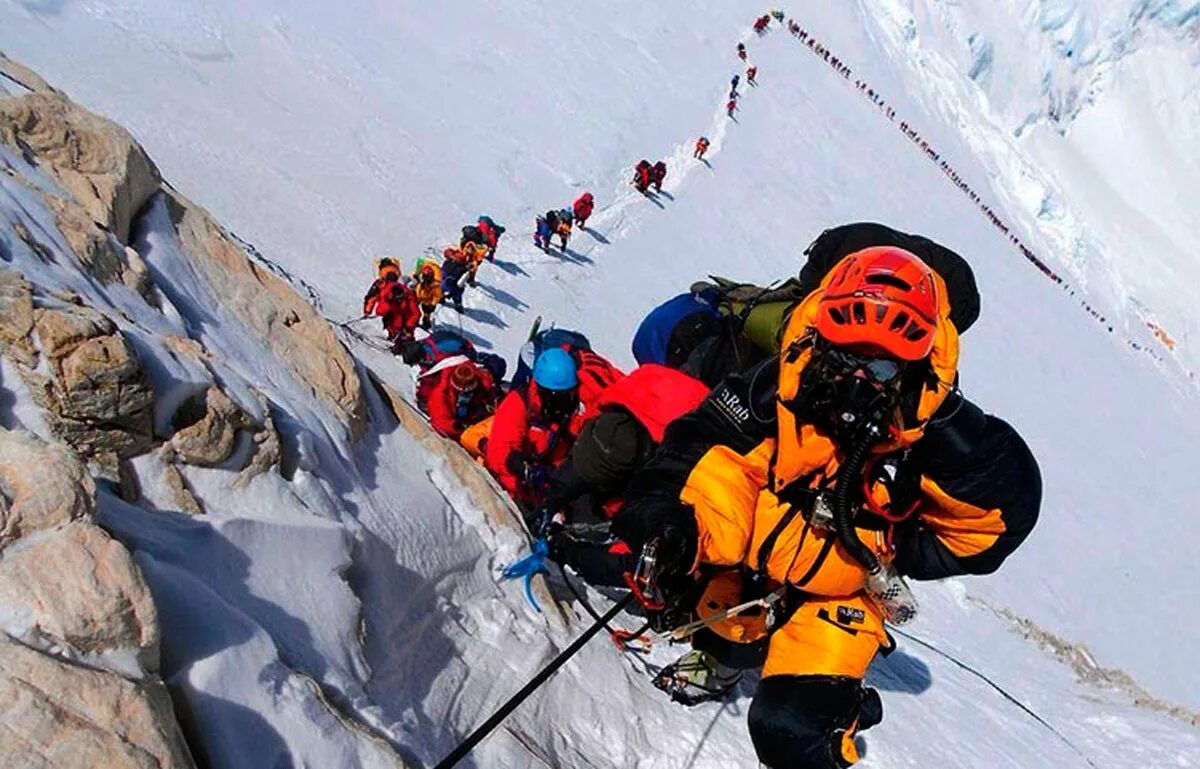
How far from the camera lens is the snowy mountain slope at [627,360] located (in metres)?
3.38

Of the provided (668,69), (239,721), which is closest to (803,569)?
(239,721)

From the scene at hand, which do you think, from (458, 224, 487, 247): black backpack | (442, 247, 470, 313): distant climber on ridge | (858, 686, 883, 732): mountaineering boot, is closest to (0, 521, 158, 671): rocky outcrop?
(858, 686, 883, 732): mountaineering boot

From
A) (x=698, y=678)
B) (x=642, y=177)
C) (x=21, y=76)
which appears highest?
(x=642, y=177)

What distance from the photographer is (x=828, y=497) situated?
10.7ft

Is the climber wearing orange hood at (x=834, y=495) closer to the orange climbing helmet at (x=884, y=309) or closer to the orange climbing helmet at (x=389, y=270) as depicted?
the orange climbing helmet at (x=884, y=309)

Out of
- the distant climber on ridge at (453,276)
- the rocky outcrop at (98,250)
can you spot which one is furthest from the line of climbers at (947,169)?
the rocky outcrop at (98,250)

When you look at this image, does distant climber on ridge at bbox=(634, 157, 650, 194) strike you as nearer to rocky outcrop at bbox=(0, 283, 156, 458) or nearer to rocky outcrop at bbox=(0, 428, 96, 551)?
rocky outcrop at bbox=(0, 283, 156, 458)

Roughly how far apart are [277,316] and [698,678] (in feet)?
8.56

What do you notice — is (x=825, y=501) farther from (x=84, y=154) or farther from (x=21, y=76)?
(x=21, y=76)

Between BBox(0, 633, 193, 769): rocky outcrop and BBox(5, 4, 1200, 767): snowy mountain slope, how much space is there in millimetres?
332

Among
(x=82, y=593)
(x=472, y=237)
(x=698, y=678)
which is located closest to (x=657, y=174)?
(x=472, y=237)

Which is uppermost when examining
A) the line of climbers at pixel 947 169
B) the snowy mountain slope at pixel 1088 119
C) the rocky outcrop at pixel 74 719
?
the snowy mountain slope at pixel 1088 119

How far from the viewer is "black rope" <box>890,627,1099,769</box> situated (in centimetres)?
556

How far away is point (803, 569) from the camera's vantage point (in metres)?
Answer: 3.47
